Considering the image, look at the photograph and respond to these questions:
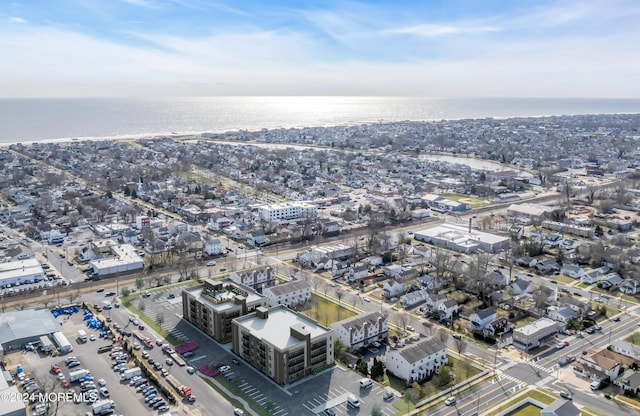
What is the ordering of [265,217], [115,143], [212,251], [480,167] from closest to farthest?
[212,251] < [265,217] < [480,167] < [115,143]

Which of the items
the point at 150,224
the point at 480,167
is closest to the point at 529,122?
the point at 480,167

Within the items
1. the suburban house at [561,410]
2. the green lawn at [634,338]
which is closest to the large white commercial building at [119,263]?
the suburban house at [561,410]

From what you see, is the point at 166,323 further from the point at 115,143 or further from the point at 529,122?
the point at 529,122

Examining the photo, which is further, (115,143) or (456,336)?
(115,143)

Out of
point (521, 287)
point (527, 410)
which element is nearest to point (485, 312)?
point (521, 287)

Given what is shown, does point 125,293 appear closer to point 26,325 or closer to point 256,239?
point 26,325

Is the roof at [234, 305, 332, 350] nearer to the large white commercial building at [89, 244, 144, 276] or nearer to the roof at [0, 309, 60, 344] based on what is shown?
the roof at [0, 309, 60, 344]
